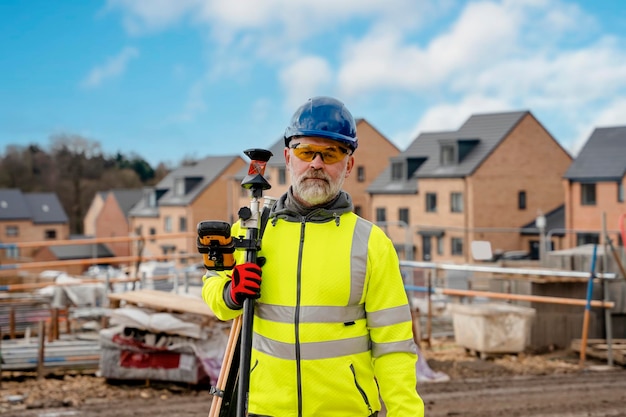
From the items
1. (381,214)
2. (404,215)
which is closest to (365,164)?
(381,214)

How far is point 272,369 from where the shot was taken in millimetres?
3348

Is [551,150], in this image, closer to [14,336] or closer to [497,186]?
[497,186]

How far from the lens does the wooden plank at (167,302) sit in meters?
10.2

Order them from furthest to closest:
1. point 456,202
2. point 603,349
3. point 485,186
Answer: point 456,202
point 485,186
point 603,349

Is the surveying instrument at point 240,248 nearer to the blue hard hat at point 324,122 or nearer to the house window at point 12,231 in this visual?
the blue hard hat at point 324,122

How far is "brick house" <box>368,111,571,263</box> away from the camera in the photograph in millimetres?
41531

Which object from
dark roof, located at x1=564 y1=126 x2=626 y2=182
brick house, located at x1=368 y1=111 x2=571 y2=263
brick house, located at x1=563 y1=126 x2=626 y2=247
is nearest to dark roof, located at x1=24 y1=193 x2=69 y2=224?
brick house, located at x1=368 y1=111 x2=571 y2=263

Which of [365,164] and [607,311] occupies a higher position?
[365,164]

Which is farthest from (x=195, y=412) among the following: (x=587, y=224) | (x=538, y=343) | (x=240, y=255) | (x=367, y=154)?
(x=367, y=154)

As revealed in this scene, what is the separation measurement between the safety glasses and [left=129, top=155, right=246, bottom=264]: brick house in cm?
5089

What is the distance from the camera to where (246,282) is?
3.26 m

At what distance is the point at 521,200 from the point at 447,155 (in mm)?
4458

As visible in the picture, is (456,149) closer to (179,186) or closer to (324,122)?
(179,186)

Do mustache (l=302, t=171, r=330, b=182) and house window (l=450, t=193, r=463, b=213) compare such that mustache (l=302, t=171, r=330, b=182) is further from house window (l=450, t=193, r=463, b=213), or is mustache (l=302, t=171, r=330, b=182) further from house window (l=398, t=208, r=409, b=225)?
house window (l=398, t=208, r=409, b=225)
